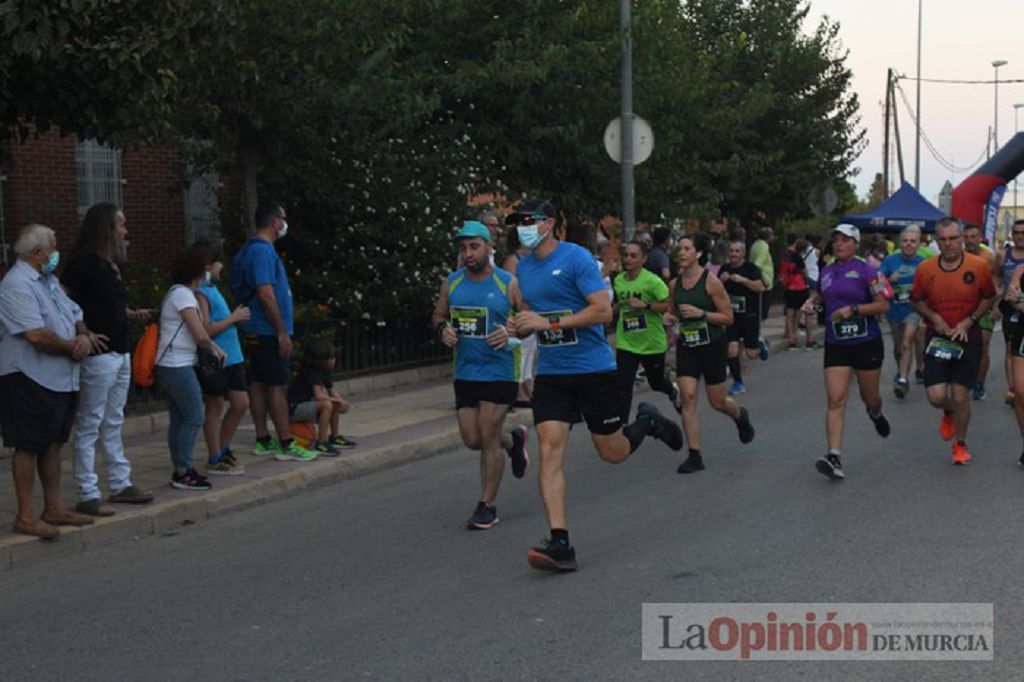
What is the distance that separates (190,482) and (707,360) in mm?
3992

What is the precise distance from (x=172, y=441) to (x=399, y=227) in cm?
698

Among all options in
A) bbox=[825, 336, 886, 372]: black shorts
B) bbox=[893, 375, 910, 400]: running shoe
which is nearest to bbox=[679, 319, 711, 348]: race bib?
bbox=[825, 336, 886, 372]: black shorts

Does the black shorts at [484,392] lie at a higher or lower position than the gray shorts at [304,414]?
higher

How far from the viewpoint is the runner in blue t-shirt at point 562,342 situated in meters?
7.12

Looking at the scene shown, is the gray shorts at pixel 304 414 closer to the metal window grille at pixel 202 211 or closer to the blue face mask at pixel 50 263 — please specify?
the blue face mask at pixel 50 263

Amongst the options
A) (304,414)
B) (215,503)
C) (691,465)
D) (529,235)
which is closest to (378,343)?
(304,414)

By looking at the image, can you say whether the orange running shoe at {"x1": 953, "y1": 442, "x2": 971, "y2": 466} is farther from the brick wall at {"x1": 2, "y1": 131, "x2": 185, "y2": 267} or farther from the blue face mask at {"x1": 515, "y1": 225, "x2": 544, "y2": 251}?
the brick wall at {"x1": 2, "y1": 131, "x2": 185, "y2": 267}

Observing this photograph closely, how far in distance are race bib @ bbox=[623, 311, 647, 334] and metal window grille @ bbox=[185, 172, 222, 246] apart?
27.9ft

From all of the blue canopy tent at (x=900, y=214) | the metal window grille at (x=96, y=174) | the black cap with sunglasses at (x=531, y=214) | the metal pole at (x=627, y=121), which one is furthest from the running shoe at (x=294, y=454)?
the blue canopy tent at (x=900, y=214)

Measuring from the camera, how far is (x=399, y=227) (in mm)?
15984

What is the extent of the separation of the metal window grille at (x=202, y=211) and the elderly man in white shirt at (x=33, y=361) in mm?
10012

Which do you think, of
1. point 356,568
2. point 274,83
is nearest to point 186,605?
point 356,568

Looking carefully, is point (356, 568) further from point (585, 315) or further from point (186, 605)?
point (585, 315)

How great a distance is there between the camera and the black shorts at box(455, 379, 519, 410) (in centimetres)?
814
